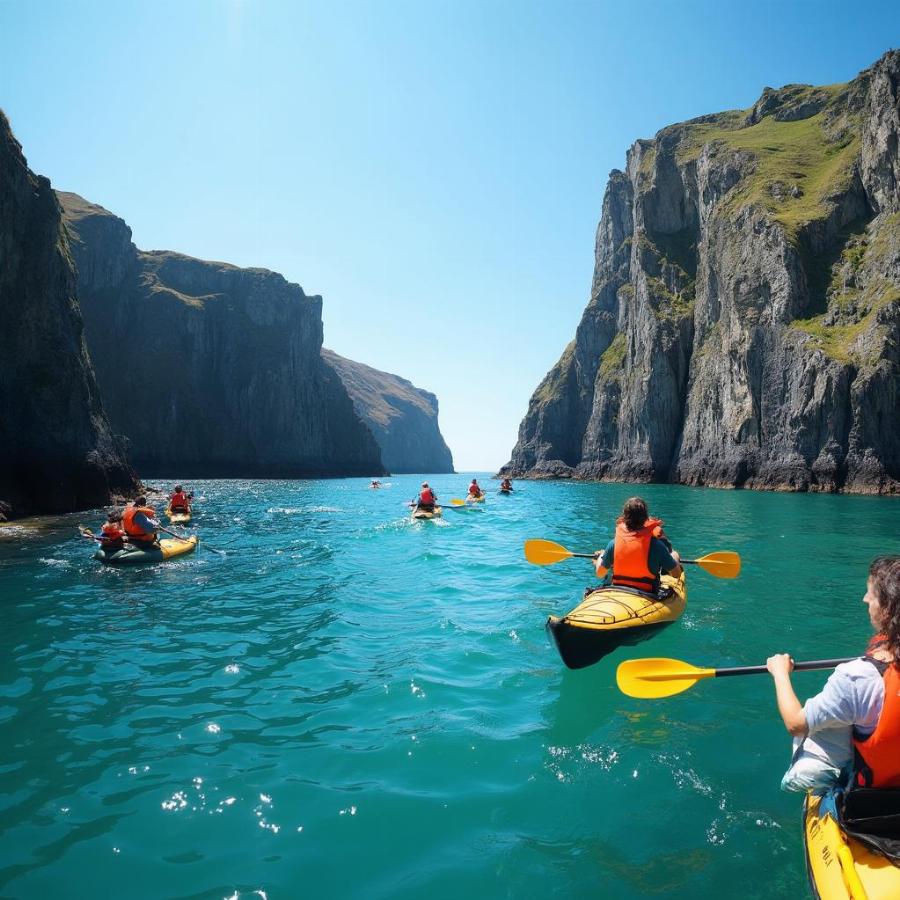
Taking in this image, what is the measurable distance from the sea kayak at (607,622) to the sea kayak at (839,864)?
364cm

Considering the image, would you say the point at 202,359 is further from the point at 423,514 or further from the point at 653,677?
the point at 653,677

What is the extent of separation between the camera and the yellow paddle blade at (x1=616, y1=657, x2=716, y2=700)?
16.9ft

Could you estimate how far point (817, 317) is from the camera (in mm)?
55812

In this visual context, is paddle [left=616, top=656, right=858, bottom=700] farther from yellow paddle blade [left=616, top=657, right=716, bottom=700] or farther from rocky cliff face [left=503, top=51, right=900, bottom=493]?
rocky cliff face [left=503, top=51, right=900, bottom=493]

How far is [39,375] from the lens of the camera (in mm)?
30328

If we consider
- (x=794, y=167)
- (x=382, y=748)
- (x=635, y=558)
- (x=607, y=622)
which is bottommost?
(x=382, y=748)

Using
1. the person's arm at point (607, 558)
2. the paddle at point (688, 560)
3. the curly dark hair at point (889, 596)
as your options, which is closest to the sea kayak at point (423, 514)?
the paddle at point (688, 560)

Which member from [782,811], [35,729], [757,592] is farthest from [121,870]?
[757,592]

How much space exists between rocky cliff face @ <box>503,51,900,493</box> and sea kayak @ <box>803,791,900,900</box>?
50.3m

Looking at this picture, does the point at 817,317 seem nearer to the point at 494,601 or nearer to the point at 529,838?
the point at 494,601

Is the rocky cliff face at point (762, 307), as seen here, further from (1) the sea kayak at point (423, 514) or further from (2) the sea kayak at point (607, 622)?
(2) the sea kayak at point (607, 622)

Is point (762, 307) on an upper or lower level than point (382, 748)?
upper

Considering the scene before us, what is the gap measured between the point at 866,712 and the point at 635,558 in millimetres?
5378

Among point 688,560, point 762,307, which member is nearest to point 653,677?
point 688,560
